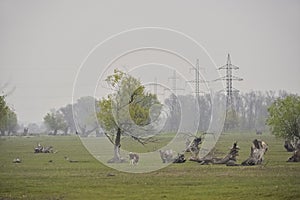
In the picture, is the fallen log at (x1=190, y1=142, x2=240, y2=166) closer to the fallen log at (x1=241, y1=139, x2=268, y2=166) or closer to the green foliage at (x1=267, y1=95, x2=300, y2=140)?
the fallen log at (x1=241, y1=139, x2=268, y2=166)

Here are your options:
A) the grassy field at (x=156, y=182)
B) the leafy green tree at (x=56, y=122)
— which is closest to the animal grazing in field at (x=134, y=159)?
the grassy field at (x=156, y=182)

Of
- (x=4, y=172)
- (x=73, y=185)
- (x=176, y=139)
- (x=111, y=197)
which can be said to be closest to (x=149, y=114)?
(x=176, y=139)

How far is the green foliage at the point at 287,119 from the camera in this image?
4938cm

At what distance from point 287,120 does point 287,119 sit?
86 millimetres

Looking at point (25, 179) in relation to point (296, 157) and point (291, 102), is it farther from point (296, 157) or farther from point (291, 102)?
point (291, 102)

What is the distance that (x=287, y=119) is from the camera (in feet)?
163

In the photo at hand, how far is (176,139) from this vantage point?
4703 cm

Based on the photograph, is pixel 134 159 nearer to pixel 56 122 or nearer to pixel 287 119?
pixel 287 119

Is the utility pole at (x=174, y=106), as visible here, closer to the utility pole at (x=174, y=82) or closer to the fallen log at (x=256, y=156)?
the utility pole at (x=174, y=82)

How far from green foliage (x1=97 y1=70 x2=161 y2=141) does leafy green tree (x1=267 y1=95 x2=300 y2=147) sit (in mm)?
13479

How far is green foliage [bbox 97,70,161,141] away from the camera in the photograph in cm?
3925

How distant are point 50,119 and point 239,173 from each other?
9983 cm

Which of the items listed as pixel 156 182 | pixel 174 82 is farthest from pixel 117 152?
pixel 156 182

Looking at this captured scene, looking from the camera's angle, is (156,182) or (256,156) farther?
(256,156)
